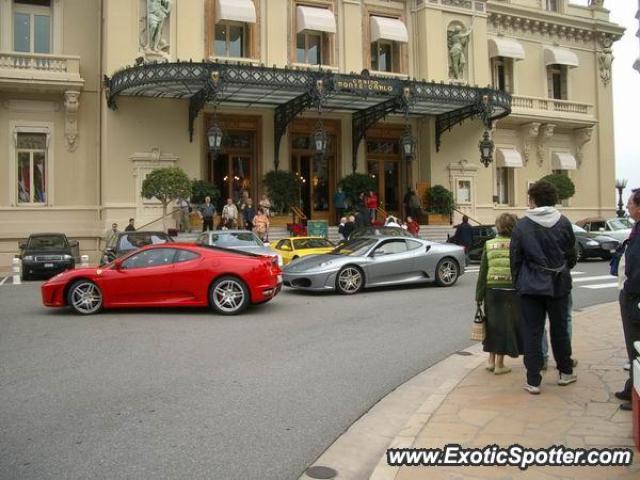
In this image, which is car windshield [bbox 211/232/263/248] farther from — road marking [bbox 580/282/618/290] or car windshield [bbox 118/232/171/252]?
road marking [bbox 580/282/618/290]

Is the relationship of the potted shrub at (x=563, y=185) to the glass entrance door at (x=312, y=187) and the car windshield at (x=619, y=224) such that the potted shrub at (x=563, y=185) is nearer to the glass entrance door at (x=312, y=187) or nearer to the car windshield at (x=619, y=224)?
the car windshield at (x=619, y=224)

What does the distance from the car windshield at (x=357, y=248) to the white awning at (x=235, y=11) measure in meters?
13.5

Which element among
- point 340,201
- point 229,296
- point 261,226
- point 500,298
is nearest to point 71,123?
point 261,226

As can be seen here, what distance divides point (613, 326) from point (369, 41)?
70.3 ft

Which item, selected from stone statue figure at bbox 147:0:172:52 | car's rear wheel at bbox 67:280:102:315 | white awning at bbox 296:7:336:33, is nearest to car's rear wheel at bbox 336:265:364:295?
car's rear wheel at bbox 67:280:102:315

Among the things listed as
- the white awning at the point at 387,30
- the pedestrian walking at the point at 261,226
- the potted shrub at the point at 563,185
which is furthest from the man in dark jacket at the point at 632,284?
the potted shrub at the point at 563,185

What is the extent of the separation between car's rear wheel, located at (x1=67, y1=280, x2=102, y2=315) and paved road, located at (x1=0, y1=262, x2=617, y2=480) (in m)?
0.20

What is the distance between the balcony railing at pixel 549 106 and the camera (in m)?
32.0

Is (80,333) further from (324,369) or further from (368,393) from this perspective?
(368,393)

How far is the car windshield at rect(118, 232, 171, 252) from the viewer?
16402 mm

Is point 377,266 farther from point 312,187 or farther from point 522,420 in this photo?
point 312,187

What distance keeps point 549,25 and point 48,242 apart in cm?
2752

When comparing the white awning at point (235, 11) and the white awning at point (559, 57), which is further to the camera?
the white awning at point (559, 57)

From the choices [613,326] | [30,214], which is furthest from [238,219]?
[613,326]
